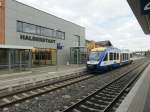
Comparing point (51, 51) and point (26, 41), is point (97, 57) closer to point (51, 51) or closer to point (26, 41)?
point (26, 41)

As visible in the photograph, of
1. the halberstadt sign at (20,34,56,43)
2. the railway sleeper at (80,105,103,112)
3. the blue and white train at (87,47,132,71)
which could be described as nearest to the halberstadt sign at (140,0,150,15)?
the railway sleeper at (80,105,103,112)

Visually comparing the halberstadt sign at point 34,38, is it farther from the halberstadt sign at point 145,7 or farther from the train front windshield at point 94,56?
the halberstadt sign at point 145,7

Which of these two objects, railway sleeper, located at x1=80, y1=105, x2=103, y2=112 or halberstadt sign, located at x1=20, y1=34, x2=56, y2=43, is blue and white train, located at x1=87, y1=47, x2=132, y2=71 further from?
railway sleeper, located at x1=80, y1=105, x2=103, y2=112

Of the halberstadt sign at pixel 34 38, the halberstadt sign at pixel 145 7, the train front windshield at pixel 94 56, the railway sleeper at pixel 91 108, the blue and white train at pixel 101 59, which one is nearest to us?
the halberstadt sign at pixel 145 7

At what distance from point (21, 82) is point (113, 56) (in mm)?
15295

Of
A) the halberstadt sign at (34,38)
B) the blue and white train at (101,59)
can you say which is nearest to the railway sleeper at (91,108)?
the blue and white train at (101,59)

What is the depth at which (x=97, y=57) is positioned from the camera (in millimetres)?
25766

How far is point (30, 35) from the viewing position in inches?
1264

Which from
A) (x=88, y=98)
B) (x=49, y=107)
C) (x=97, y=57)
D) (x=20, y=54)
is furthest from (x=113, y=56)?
(x=49, y=107)

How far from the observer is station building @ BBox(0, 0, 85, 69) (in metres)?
25.3

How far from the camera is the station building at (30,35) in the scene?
25.3 m

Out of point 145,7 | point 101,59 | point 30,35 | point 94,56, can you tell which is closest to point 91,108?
point 145,7

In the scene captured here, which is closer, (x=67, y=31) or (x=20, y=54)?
(x=20, y=54)

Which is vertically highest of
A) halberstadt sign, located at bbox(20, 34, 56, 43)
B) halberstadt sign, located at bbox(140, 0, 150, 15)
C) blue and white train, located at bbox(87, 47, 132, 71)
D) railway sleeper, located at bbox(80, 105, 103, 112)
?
halberstadt sign, located at bbox(20, 34, 56, 43)
